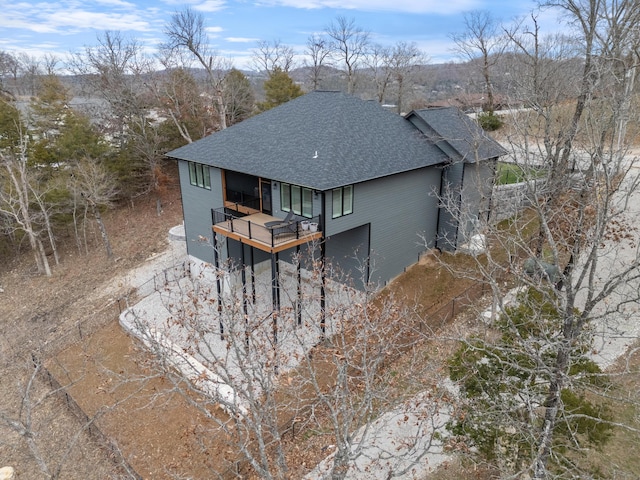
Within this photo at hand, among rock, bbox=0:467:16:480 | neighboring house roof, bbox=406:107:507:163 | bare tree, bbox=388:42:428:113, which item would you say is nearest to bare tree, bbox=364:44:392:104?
bare tree, bbox=388:42:428:113

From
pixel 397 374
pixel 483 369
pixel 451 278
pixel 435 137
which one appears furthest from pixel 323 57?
pixel 483 369

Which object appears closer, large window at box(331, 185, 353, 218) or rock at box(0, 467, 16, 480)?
rock at box(0, 467, 16, 480)

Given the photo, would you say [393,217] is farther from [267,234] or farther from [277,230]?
[267,234]

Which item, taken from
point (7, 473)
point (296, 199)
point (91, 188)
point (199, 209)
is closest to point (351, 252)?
point (296, 199)

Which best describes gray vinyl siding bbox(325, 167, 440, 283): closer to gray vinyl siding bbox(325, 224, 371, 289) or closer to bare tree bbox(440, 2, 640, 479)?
gray vinyl siding bbox(325, 224, 371, 289)

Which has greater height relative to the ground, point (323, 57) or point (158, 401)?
point (323, 57)

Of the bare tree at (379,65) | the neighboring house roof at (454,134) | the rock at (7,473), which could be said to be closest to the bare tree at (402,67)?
the bare tree at (379,65)

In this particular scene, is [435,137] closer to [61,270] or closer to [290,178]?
[290,178]
